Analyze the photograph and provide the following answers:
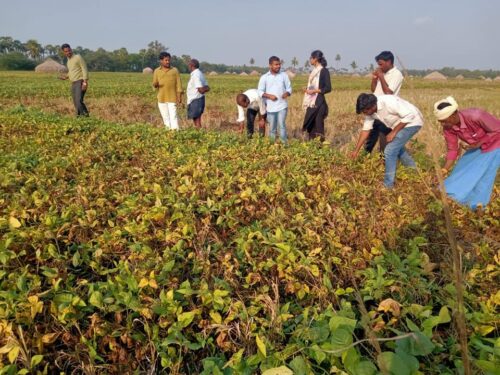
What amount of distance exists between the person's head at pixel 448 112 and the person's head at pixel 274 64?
331 cm

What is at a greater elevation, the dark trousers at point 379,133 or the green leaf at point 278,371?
the dark trousers at point 379,133

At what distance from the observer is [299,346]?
1.65 meters

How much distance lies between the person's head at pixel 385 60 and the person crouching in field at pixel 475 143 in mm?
1710

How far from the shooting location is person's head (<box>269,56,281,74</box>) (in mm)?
6664

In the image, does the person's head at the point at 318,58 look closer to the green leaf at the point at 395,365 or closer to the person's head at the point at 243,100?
the person's head at the point at 243,100

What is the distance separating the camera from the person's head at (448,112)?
398 cm

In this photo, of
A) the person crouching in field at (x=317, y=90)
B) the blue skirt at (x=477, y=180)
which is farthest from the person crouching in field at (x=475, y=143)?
the person crouching in field at (x=317, y=90)

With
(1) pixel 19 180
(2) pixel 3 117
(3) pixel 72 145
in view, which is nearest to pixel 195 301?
(1) pixel 19 180

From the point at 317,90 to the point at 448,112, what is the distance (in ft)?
9.37

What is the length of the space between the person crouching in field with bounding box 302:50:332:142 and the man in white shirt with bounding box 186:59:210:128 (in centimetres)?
229

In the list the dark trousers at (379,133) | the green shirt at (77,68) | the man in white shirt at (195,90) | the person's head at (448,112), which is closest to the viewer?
the person's head at (448,112)

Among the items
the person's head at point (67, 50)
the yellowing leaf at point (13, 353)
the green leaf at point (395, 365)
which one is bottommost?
the yellowing leaf at point (13, 353)

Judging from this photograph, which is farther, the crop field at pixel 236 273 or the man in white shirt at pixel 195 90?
the man in white shirt at pixel 195 90

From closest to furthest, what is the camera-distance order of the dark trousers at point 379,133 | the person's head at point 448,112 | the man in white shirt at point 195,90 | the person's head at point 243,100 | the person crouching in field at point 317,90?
the person's head at point 448,112
the dark trousers at point 379,133
the person crouching in field at point 317,90
the person's head at point 243,100
the man in white shirt at point 195,90
